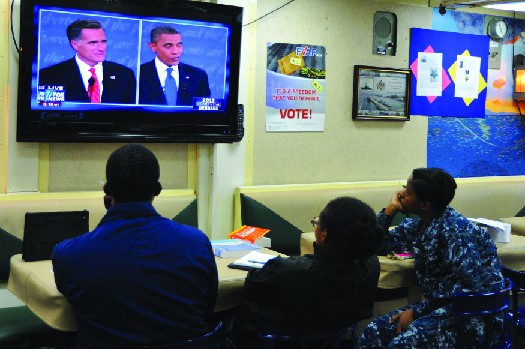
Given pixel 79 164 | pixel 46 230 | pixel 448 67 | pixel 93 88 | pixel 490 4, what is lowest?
pixel 46 230

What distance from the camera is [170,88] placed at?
188 inches

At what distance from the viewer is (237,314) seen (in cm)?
311

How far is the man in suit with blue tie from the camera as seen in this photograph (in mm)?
4680

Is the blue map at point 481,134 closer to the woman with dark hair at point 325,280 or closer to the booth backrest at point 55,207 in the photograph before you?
the booth backrest at point 55,207

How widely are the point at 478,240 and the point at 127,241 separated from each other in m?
1.76

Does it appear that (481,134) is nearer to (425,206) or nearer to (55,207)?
(425,206)

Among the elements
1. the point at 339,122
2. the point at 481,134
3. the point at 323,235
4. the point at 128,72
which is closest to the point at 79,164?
the point at 128,72

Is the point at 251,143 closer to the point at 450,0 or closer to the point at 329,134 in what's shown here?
the point at 329,134

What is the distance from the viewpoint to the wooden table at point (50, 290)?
105 inches

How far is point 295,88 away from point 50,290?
313cm

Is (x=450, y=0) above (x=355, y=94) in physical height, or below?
above

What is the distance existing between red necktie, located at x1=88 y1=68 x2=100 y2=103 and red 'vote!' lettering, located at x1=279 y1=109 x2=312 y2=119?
1511 mm

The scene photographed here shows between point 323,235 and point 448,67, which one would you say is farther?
point 448,67

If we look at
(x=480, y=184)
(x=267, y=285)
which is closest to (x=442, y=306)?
(x=267, y=285)
